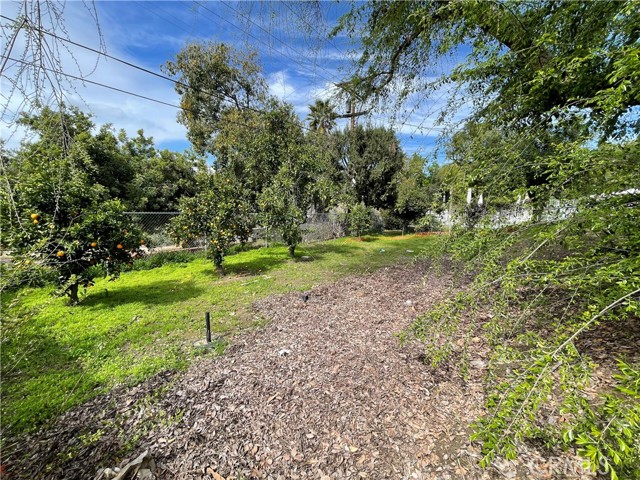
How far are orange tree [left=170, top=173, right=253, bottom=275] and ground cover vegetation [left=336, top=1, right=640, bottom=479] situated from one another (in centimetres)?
445

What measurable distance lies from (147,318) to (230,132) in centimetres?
982

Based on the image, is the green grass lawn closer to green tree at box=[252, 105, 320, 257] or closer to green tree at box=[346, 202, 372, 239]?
green tree at box=[252, 105, 320, 257]

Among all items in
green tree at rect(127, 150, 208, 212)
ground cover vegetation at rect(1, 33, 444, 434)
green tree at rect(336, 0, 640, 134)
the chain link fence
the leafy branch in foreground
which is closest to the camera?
the leafy branch in foreground

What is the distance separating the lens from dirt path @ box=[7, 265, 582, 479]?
5.63ft

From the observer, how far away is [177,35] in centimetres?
254

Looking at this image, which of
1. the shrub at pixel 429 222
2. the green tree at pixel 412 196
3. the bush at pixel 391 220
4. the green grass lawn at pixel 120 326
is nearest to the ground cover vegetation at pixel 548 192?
the green grass lawn at pixel 120 326

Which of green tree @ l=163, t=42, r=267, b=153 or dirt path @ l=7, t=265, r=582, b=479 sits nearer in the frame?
dirt path @ l=7, t=265, r=582, b=479

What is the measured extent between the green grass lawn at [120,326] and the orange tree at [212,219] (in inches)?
34.8

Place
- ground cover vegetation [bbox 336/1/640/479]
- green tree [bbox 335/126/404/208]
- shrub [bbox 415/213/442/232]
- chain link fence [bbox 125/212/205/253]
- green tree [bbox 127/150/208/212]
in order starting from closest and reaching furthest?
ground cover vegetation [bbox 336/1/640/479] < shrub [bbox 415/213/442/232] < chain link fence [bbox 125/212/205/253] < green tree [bbox 127/150/208/212] < green tree [bbox 335/126/404/208]

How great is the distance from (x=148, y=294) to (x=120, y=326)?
159 centimetres

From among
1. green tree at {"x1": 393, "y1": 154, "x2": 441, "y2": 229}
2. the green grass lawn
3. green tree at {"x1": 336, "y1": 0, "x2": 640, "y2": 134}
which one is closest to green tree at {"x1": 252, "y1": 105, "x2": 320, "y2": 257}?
the green grass lawn

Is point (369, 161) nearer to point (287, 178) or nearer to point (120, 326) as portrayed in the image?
point (287, 178)

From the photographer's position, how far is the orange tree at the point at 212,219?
243 inches

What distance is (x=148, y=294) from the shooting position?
5.22 meters
